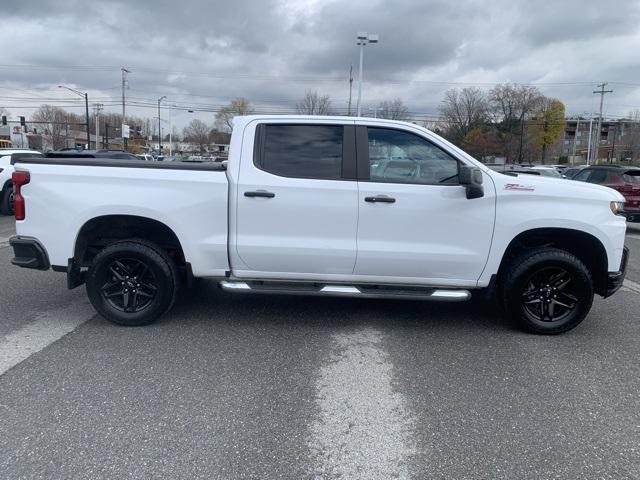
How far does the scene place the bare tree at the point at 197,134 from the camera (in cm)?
9779

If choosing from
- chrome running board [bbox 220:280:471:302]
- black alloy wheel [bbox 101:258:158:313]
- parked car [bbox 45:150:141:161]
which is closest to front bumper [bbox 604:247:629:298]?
chrome running board [bbox 220:280:471:302]

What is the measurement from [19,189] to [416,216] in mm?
3684

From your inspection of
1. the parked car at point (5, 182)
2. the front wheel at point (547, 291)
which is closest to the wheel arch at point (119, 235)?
the front wheel at point (547, 291)

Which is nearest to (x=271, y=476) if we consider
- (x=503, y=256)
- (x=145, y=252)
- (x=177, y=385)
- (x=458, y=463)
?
(x=458, y=463)

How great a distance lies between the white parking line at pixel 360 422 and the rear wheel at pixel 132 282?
178cm

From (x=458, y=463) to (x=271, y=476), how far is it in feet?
3.44

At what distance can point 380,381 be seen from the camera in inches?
153

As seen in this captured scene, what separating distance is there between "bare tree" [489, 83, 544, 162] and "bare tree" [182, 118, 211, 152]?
5244 centimetres

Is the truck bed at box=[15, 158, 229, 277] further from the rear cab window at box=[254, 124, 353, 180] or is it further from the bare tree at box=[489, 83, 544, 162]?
the bare tree at box=[489, 83, 544, 162]

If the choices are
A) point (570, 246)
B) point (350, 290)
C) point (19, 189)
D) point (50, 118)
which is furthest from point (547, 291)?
point (50, 118)

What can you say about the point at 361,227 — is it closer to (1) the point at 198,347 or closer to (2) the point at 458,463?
(1) the point at 198,347

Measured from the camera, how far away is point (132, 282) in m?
4.89

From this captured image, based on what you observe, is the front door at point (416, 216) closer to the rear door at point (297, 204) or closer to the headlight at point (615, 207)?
the rear door at point (297, 204)

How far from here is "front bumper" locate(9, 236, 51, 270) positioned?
4.77 meters
